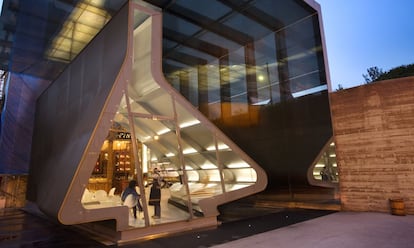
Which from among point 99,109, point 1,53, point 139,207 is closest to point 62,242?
point 139,207

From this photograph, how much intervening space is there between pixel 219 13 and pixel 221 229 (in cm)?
790

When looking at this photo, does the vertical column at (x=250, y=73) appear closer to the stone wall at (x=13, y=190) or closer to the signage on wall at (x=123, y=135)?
the signage on wall at (x=123, y=135)

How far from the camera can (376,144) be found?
793 cm

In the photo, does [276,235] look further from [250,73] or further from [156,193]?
[250,73]

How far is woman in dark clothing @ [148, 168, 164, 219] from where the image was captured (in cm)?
671

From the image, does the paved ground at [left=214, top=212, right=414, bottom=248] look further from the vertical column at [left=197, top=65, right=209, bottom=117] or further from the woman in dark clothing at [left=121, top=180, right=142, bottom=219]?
the vertical column at [left=197, top=65, right=209, bottom=117]

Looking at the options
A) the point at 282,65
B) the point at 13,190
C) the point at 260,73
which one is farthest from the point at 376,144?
the point at 13,190

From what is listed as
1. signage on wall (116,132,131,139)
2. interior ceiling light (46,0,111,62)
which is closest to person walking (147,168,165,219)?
signage on wall (116,132,131,139)

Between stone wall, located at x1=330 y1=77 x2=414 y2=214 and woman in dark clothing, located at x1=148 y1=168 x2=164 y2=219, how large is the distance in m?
5.61

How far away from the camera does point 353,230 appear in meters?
5.78

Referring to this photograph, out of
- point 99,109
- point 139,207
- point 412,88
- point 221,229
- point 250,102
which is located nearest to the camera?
point 99,109

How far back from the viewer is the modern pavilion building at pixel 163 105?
5965 millimetres

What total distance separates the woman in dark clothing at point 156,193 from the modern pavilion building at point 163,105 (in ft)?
0.60

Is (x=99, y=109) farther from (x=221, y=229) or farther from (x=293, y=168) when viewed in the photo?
(x=293, y=168)
